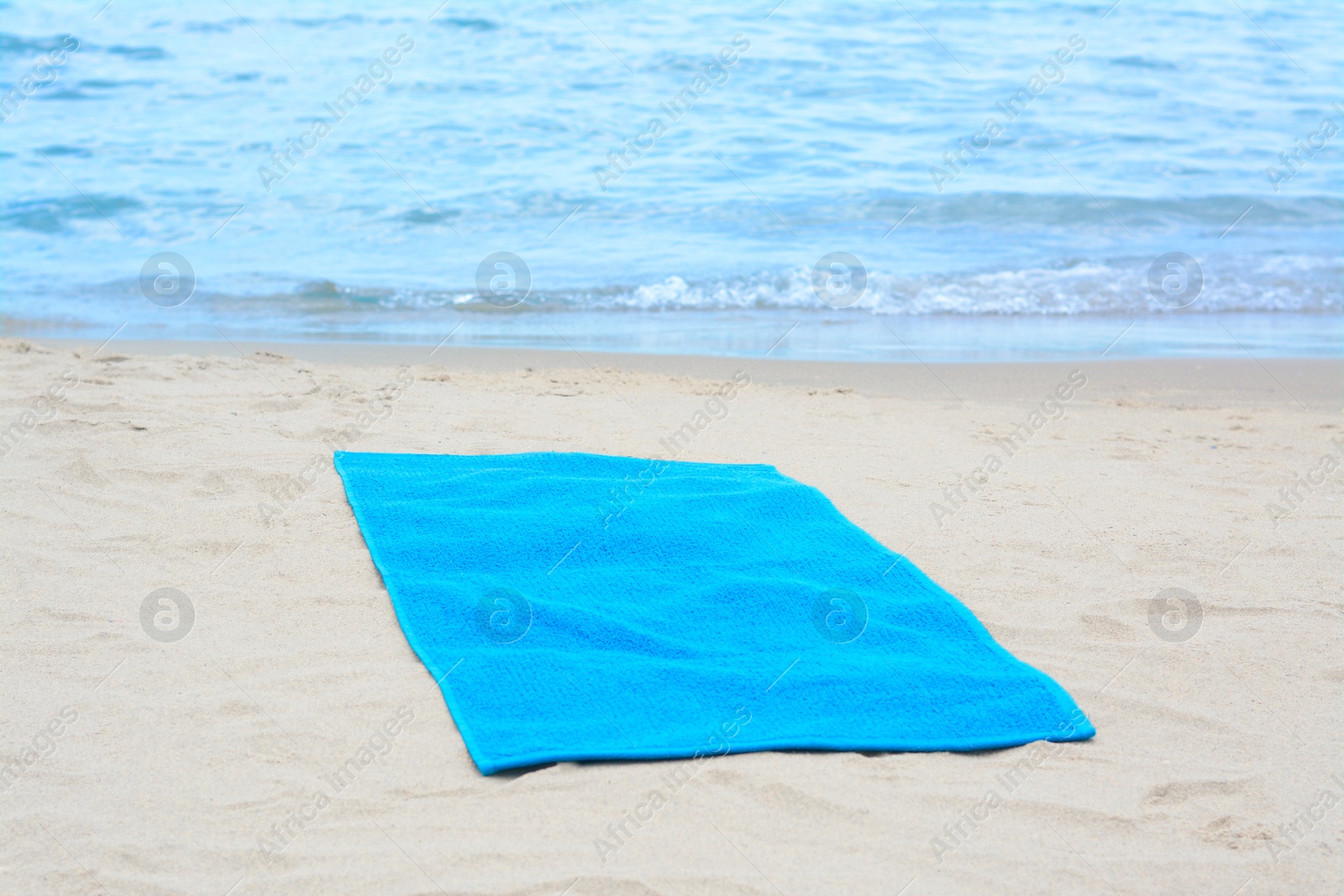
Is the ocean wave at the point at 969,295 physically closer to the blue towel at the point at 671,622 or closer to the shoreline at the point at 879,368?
the shoreline at the point at 879,368

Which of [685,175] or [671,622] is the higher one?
[671,622]

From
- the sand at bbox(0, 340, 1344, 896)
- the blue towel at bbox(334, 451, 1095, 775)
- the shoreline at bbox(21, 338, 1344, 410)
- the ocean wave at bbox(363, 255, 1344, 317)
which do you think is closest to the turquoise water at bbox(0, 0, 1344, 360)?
the ocean wave at bbox(363, 255, 1344, 317)

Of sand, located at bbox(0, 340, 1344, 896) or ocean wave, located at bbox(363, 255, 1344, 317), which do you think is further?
ocean wave, located at bbox(363, 255, 1344, 317)

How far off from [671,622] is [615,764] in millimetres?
600

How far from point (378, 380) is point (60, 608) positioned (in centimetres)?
264

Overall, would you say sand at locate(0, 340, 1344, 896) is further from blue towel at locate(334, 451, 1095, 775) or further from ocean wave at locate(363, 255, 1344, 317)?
ocean wave at locate(363, 255, 1344, 317)

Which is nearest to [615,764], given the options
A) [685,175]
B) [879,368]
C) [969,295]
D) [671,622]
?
[671,622]

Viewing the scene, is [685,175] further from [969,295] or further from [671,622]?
[671,622]

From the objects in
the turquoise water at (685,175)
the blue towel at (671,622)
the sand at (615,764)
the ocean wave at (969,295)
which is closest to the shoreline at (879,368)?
the turquoise water at (685,175)

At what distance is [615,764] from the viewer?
1.98 m

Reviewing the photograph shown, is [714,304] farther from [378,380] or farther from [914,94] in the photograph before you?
[914,94]

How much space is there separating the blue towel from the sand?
86mm

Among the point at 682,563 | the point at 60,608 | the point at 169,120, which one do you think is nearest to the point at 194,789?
the point at 60,608

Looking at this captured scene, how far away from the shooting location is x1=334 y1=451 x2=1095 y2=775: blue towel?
2.10 metres
